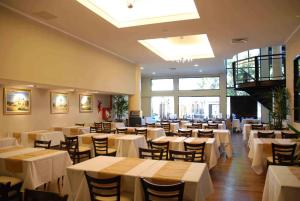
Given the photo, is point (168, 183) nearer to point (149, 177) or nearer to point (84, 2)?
point (149, 177)

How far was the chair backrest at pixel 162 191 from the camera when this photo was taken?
244 centimetres

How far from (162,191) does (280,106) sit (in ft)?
23.9

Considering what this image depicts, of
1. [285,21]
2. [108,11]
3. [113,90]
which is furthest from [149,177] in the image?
[113,90]

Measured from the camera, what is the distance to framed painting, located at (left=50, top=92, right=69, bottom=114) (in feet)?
31.1

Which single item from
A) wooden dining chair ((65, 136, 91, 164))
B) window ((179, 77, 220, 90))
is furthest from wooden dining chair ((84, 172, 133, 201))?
window ((179, 77, 220, 90))

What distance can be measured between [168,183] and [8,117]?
671 centimetres

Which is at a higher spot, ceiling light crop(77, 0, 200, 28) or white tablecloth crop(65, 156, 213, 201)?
ceiling light crop(77, 0, 200, 28)

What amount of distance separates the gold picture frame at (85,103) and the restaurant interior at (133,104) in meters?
0.05

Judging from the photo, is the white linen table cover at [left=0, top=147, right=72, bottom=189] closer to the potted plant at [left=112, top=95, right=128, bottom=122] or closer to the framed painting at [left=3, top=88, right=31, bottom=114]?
the framed painting at [left=3, top=88, right=31, bottom=114]

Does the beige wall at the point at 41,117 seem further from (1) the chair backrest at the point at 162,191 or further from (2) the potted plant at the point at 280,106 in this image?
(2) the potted plant at the point at 280,106

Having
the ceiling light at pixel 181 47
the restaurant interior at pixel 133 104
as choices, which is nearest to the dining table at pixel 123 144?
the restaurant interior at pixel 133 104

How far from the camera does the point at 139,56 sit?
1091cm

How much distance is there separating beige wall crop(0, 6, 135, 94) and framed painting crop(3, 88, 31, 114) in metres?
1.85

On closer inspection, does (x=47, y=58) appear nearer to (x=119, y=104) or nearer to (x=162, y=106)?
(x=119, y=104)
